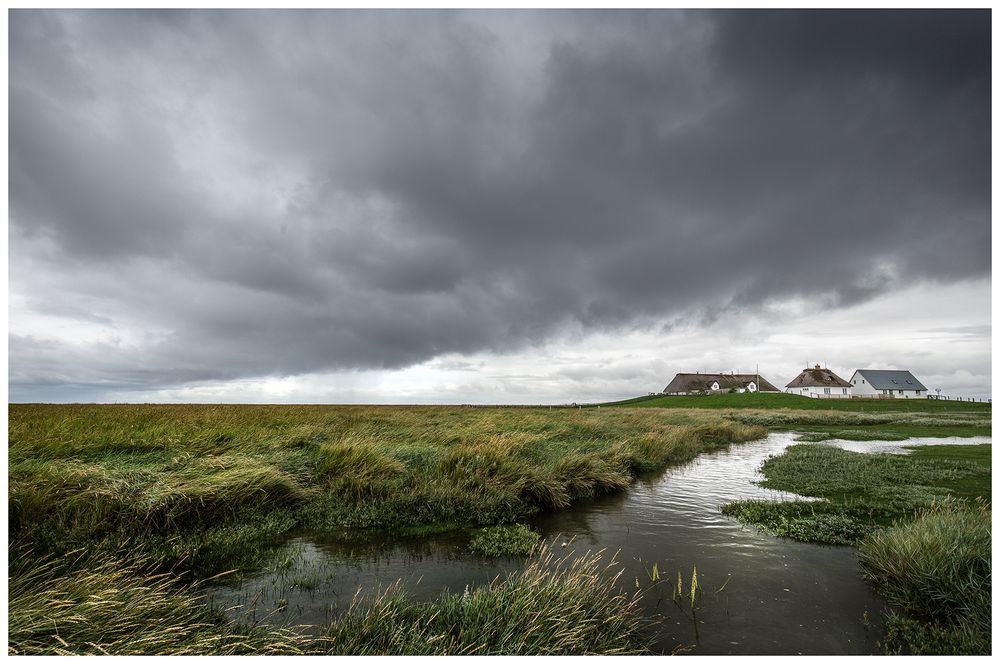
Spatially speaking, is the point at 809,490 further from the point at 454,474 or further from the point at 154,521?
the point at 154,521

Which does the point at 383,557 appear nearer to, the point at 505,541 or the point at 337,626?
the point at 505,541

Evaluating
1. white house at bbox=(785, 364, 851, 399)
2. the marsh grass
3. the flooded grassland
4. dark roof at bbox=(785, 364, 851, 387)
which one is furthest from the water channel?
dark roof at bbox=(785, 364, 851, 387)

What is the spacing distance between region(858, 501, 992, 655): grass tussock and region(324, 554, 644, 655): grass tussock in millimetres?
3747

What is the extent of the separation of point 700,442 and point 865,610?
78.2ft

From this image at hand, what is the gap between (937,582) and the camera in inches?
264

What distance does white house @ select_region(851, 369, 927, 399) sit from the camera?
4363 inches

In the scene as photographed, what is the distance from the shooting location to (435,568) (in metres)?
8.44

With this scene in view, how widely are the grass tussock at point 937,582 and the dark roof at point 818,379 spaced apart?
5027 inches

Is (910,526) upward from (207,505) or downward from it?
upward

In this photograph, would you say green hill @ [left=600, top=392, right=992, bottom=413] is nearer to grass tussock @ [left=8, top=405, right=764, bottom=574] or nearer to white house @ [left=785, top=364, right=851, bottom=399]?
white house @ [left=785, top=364, right=851, bottom=399]

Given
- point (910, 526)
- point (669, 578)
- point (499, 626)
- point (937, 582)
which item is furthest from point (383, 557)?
point (910, 526)

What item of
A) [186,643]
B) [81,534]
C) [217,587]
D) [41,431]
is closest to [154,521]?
[81,534]

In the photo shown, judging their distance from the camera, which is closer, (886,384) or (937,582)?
(937,582)

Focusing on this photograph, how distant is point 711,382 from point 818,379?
24.9 meters
